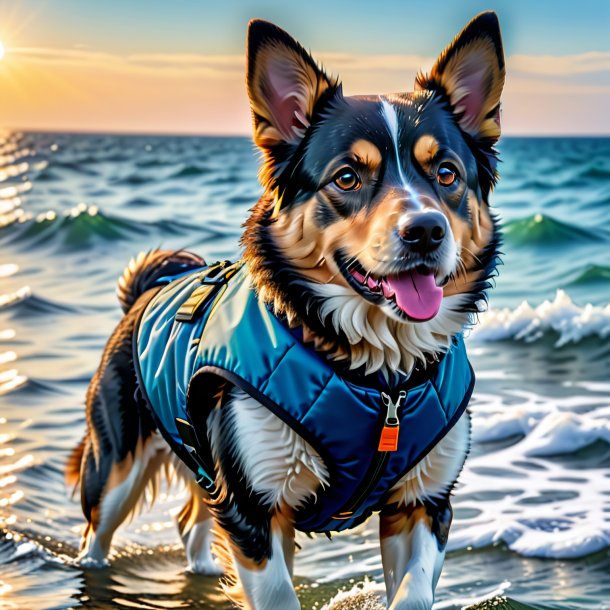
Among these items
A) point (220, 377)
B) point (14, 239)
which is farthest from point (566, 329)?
point (14, 239)

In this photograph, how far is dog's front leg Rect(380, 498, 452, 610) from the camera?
385 cm

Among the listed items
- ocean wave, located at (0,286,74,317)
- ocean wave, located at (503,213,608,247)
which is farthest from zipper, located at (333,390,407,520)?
ocean wave, located at (503,213,608,247)

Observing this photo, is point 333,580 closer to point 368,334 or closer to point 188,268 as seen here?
point 188,268

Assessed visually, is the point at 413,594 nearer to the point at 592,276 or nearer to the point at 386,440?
the point at 386,440

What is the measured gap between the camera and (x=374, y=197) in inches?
143

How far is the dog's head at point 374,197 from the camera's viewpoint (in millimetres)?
3623

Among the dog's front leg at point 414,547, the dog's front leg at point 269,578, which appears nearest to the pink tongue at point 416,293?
the dog's front leg at point 414,547

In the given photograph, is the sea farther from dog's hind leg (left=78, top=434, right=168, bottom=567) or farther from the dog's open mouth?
the dog's open mouth

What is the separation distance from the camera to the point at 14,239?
18.9 meters

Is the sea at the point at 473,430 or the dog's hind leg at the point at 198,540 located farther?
the dog's hind leg at the point at 198,540

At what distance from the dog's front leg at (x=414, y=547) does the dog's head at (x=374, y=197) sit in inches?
22.1

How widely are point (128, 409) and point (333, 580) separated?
56.5 inches

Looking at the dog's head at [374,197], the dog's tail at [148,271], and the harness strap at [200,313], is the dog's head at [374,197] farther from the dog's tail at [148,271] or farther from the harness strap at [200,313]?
the dog's tail at [148,271]

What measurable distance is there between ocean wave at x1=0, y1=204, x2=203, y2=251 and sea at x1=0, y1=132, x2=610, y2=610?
0.17 feet
